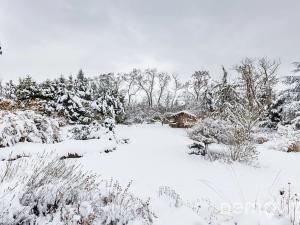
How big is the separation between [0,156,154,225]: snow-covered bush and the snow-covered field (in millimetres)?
612

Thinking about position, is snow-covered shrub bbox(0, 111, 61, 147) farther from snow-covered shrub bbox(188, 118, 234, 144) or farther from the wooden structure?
the wooden structure

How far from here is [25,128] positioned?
1296 centimetres

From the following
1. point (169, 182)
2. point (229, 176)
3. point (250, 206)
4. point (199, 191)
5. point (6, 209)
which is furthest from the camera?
point (229, 176)

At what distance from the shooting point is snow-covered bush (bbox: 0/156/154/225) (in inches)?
188

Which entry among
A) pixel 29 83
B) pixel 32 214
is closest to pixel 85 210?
pixel 32 214

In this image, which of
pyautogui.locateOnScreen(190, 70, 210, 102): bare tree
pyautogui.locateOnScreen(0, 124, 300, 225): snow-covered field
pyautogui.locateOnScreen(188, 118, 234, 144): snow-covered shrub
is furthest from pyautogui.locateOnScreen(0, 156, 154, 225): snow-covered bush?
pyautogui.locateOnScreen(190, 70, 210, 102): bare tree

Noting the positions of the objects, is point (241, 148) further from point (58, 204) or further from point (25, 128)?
point (58, 204)

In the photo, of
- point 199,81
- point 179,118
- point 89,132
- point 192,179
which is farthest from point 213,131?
point 199,81

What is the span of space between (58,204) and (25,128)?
8.31 meters

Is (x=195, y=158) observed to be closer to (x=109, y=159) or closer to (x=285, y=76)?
(x=109, y=159)

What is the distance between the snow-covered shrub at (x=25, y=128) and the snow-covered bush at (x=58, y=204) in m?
6.79

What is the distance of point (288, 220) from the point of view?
538 cm

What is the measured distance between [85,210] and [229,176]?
6113mm

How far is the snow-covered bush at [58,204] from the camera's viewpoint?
15.7 feet
